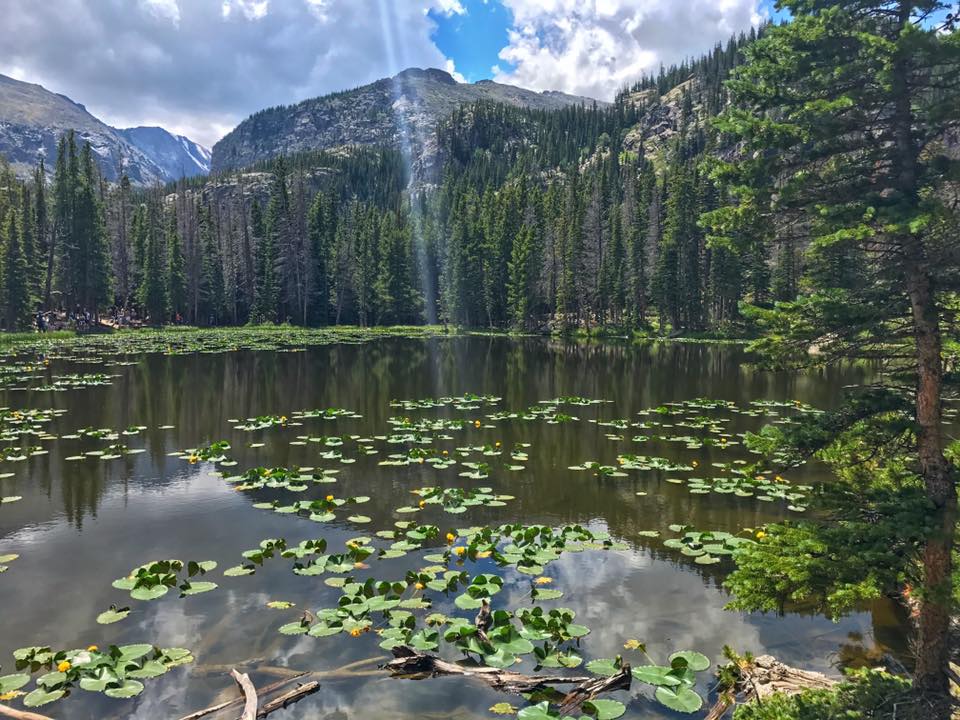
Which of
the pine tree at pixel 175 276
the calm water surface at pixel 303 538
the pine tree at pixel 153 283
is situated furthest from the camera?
the pine tree at pixel 175 276

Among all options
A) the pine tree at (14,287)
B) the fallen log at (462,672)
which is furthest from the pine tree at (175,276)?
the fallen log at (462,672)

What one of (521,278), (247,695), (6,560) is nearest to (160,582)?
(6,560)

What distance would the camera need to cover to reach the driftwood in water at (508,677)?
6055 mm

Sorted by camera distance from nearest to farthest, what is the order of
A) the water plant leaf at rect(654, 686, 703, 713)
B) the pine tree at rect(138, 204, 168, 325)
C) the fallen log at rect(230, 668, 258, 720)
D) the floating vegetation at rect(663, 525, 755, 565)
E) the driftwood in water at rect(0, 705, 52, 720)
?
the driftwood in water at rect(0, 705, 52, 720) → the fallen log at rect(230, 668, 258, 720) → the water plant leaf at rect(654, 686, 703, 713) → the floating vegetation at rect(663, 525, 755, 565) → the pine tree at rect(138, 204, 168, 325)

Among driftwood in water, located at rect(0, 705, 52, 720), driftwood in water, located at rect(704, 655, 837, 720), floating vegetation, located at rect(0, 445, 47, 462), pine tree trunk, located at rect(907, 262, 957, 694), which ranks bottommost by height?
driftwood in water, located at rect(704, 655, 837, 720)

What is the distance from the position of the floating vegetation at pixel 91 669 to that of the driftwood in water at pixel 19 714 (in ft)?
0.77

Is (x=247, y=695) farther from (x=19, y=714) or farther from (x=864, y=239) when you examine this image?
(x=864, y=239)

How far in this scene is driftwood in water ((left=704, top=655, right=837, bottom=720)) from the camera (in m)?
6.12

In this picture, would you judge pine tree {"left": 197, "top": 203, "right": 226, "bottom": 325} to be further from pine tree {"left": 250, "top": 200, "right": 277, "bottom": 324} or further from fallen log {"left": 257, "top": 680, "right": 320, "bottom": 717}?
fallen log {"left": 257, "top": 680, "right": 320, "bottom": 717}

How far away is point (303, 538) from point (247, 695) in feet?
15.4

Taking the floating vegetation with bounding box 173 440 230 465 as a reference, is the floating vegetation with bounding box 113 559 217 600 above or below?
below

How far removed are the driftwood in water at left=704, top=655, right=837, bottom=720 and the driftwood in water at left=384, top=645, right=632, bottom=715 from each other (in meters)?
1.03

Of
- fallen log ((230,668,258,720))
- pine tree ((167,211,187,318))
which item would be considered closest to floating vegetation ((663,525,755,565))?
fallen log ((230,668,258,720))

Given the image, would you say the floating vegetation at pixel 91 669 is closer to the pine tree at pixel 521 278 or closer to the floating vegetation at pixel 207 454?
the floating vegetation at pixel 207 454
